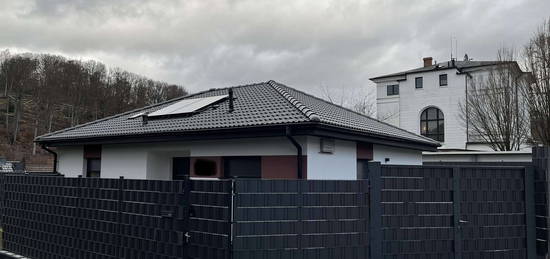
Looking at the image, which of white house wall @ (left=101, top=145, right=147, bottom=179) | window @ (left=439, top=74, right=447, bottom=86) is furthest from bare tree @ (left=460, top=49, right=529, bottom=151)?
white house wall @ (left=101, top=145, right=147, bottom=179)

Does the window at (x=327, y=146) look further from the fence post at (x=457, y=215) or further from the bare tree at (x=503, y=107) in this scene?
the bare tree at (x=503, y=107)

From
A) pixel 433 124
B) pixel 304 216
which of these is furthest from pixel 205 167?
pixel 433 124

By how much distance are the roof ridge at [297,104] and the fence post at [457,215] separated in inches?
141

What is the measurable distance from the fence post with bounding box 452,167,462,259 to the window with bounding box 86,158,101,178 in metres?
11.6

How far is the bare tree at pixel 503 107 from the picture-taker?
2327 cm

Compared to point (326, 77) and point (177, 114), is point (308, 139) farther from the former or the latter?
point (326, 77)

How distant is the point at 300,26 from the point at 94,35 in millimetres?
12548

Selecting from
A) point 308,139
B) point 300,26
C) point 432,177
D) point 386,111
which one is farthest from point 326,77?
Result: point 432,177

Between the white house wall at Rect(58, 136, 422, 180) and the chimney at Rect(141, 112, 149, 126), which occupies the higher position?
the chimney at Rect(141, 112, 149, 126)

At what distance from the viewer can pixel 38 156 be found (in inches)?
1873

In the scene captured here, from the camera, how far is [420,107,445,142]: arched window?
40438 millimetres

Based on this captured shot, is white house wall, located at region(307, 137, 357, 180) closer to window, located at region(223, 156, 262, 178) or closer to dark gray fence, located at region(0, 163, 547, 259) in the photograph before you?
window, located at region(223, 156, 262, 178)

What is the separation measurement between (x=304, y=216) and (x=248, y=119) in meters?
5.62

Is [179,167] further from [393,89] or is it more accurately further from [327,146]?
[393,89]
